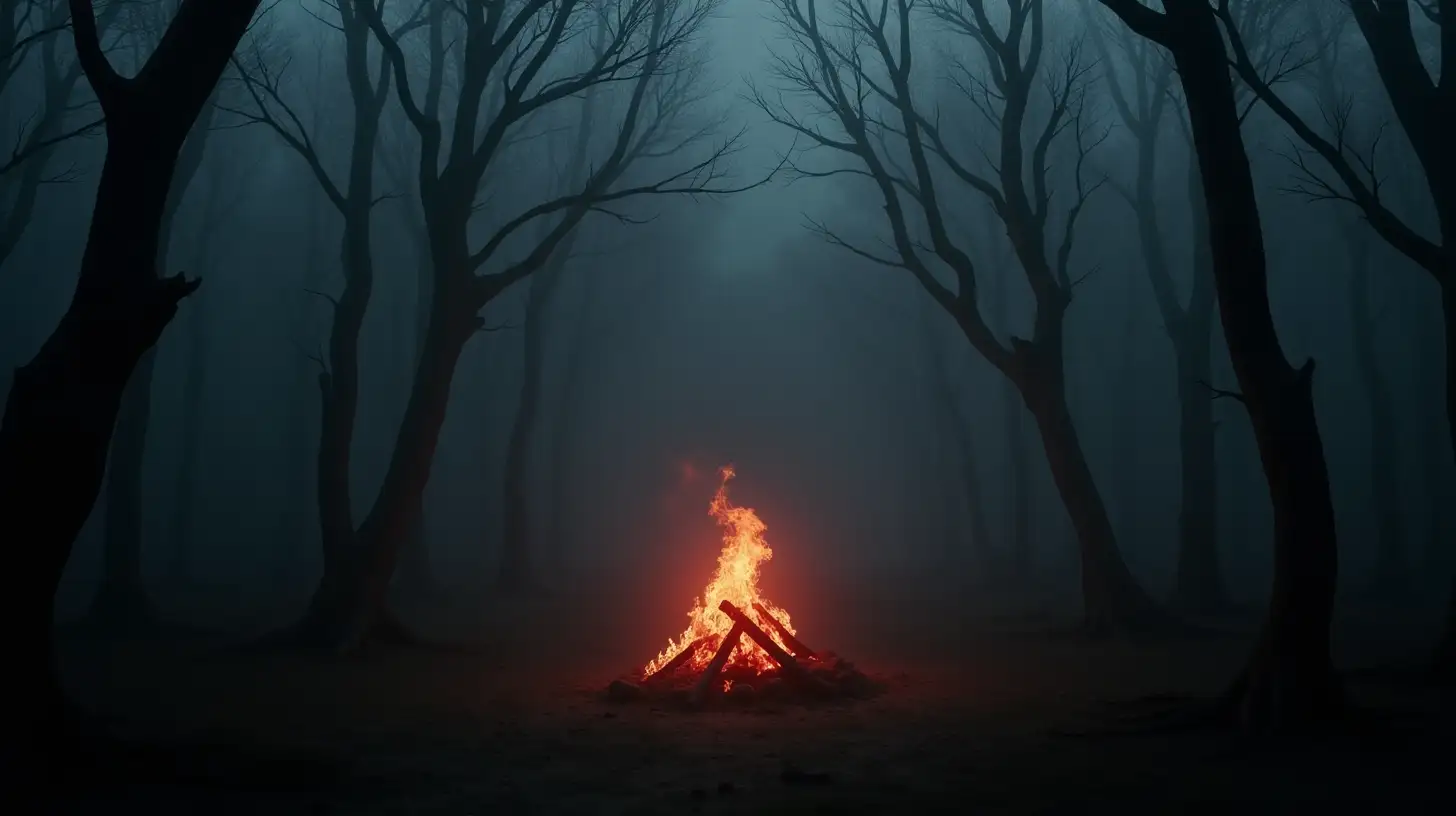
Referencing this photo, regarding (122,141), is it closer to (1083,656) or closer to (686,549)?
(1083,656)

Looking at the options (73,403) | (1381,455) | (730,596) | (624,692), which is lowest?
(624,692)

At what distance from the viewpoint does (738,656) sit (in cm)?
1083

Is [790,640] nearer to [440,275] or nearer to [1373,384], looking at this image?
[440,275]

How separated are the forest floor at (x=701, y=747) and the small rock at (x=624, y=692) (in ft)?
0.83

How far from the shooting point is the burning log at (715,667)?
31.6 feet

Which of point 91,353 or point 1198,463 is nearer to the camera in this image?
point 91,353

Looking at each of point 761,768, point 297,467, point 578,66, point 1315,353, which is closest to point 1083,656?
point 761,768

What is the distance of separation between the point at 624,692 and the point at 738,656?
4.74 feet

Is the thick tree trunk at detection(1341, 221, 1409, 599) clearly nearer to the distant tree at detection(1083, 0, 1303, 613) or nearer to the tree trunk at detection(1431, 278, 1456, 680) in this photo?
the distant tree at detection(1083, 0, 1303, 613)

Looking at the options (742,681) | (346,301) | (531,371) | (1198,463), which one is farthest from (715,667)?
(531,371)

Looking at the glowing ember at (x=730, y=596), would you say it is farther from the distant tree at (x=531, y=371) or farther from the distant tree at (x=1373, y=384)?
the distant tree at (x=1373, y=384)

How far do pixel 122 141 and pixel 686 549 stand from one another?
3441 cm

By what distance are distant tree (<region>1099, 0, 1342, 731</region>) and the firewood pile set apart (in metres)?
3.67

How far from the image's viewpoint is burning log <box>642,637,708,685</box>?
1056 centimetres
